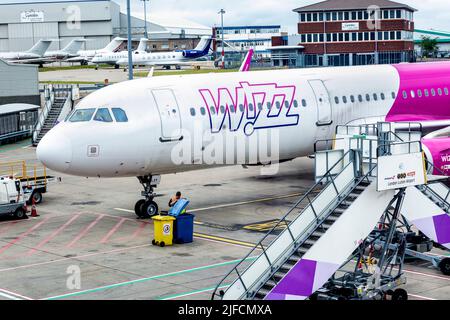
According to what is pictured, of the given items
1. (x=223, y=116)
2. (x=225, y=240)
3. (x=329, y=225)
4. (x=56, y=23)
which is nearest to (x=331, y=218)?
(x=329, y=225)

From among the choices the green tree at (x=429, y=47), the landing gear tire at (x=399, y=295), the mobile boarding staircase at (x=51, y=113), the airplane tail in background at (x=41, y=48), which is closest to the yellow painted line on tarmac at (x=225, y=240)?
the landing gear tire at (x=399, y=295)

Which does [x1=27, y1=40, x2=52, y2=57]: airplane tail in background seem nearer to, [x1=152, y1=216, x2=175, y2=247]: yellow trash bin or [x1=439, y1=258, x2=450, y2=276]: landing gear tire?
[x1=152, y1=216, x2=175, y2=247]: yellow trash bin

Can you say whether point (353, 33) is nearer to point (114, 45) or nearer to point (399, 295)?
point (114, 45)

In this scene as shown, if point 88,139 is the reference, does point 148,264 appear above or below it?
below

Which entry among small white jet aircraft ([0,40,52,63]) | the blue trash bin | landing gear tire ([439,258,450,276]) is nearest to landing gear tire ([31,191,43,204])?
the blue trash bin

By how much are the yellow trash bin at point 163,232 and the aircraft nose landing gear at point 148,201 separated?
3848 mm

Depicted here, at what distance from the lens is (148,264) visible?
957 inches

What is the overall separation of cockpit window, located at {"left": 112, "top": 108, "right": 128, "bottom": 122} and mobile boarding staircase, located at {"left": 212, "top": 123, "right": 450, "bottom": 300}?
9969 millimetres

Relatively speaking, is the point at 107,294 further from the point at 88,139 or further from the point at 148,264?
the point at 88,139

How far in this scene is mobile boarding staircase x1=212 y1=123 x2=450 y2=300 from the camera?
61.0ft

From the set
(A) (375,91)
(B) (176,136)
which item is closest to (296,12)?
(A) (375,91)

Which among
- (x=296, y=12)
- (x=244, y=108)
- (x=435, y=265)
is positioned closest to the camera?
(x=435, y=265)

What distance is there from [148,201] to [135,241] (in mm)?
Answer: 3561

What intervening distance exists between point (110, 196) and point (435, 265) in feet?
53.6
